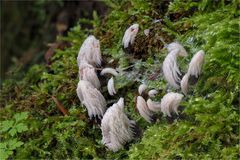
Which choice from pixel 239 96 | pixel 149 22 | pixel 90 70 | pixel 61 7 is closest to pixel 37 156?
pixel 90 70

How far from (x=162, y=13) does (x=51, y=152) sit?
49.3 inches

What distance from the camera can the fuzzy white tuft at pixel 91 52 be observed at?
2877 mm

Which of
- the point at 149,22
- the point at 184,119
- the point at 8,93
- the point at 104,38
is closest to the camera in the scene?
the point at 184,119

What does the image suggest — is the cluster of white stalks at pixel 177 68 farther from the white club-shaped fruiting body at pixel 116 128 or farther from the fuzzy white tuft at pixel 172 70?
the white club-shaped fruiting body at pixel 116 128

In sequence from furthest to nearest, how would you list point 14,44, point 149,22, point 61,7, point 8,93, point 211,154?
point 14,44, point 61,7, point 8,93, point 149,22, point 211,154

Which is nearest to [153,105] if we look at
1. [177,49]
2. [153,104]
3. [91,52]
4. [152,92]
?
[153,104]

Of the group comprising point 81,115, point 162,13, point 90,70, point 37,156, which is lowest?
point 37,156

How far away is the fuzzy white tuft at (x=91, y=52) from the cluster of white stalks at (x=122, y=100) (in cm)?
7

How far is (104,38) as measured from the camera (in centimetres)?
327

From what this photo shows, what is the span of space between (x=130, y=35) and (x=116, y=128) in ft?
2.44

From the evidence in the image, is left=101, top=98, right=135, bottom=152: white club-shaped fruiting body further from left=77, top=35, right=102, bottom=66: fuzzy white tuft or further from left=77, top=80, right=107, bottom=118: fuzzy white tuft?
left=77, top=35, right=102, bottom=66: fuzzy white tuft

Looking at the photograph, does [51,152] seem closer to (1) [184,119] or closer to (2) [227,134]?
(1) [184,119]

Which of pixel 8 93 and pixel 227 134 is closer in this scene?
pixel 227 134

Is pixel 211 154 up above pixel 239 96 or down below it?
below
